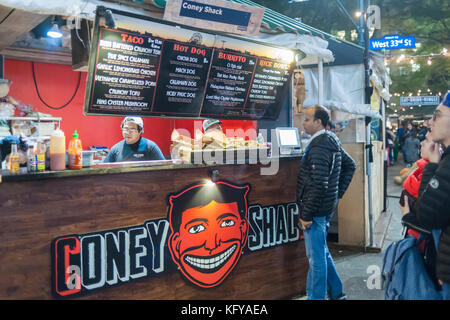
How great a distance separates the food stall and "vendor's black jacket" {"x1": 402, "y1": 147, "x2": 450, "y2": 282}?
193 centimetres

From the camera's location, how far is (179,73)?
4453 millimetres

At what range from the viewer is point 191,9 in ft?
12.3

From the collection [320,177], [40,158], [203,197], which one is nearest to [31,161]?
[40,158]

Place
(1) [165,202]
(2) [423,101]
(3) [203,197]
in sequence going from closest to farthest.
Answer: (1) [165,202], (3) [203,197], (2) [423,101]

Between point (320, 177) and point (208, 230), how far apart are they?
122 cm

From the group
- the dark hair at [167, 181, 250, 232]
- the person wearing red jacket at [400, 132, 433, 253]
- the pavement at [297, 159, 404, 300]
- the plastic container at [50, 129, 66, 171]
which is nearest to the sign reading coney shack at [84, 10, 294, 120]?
the plastic container at [50, 129, 66, 171]

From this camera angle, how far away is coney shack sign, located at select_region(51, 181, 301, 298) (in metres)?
2.97

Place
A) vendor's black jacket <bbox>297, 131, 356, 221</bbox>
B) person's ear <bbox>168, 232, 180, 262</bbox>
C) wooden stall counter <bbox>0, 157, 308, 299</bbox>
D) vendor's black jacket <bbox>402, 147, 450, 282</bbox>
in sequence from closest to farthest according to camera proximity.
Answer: vendor's black jacket <bbox>402, 147, 450, 282</bbox>
wooden stall counter <bbox>0, 157, 308, 299</bbox>
person's ear <bbox>168, 232, 180, 262</bbox>
vendor's black jacket <bbox>297, 131, 356, 221</bbox>

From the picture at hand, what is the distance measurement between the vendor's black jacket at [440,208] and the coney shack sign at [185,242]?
1900mm

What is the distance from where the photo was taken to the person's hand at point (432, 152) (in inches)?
102

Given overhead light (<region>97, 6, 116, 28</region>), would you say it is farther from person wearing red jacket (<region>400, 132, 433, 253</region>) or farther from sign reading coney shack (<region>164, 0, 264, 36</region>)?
person wearing red jacket (<region>400, 132, 433, 253</region>)

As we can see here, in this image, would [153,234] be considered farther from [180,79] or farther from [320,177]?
[180,79]

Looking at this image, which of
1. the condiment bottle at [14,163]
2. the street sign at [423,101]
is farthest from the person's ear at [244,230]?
the street sign at [423,101]

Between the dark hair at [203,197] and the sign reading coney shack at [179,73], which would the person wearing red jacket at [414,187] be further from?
the sign reading coney shack at [179,73]
